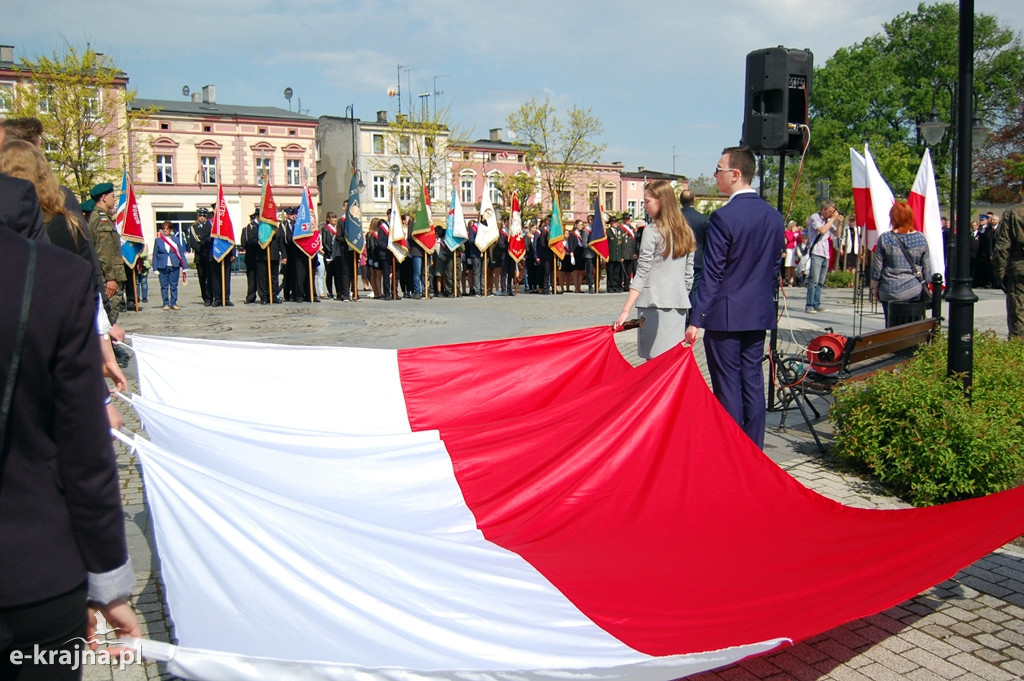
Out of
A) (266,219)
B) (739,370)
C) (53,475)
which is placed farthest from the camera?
(266,219)

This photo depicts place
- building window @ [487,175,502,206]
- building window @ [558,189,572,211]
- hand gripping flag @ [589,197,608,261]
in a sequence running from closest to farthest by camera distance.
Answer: hand gripping flag @ [589,197,608,261] → building window @ [558,189,572,211] → building window @ [487,175,502,206]

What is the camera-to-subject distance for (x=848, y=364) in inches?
273

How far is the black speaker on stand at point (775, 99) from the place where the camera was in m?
8.08

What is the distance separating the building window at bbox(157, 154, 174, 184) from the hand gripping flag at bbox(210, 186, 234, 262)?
5017cm

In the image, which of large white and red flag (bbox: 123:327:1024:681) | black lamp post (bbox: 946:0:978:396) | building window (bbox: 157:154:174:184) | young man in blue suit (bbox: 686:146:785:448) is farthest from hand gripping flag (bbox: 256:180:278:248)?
building window (bbox: 157:154:174:184)

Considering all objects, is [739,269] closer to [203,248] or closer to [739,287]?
[739,287]

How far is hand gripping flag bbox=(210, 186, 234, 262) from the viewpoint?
18.9 metres

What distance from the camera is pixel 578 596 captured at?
11.0 feet

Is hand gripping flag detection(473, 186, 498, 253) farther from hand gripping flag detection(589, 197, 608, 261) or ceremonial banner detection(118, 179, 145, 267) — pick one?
ceremonial banner detection(118, 179, 145, 267)

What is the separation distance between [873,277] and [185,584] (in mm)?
8396

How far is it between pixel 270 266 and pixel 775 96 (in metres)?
14.3

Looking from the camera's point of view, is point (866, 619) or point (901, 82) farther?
point (901, 82)

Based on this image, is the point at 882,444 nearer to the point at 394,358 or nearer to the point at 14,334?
the point at 394,358

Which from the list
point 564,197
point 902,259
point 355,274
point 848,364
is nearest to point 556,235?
point 355,274
